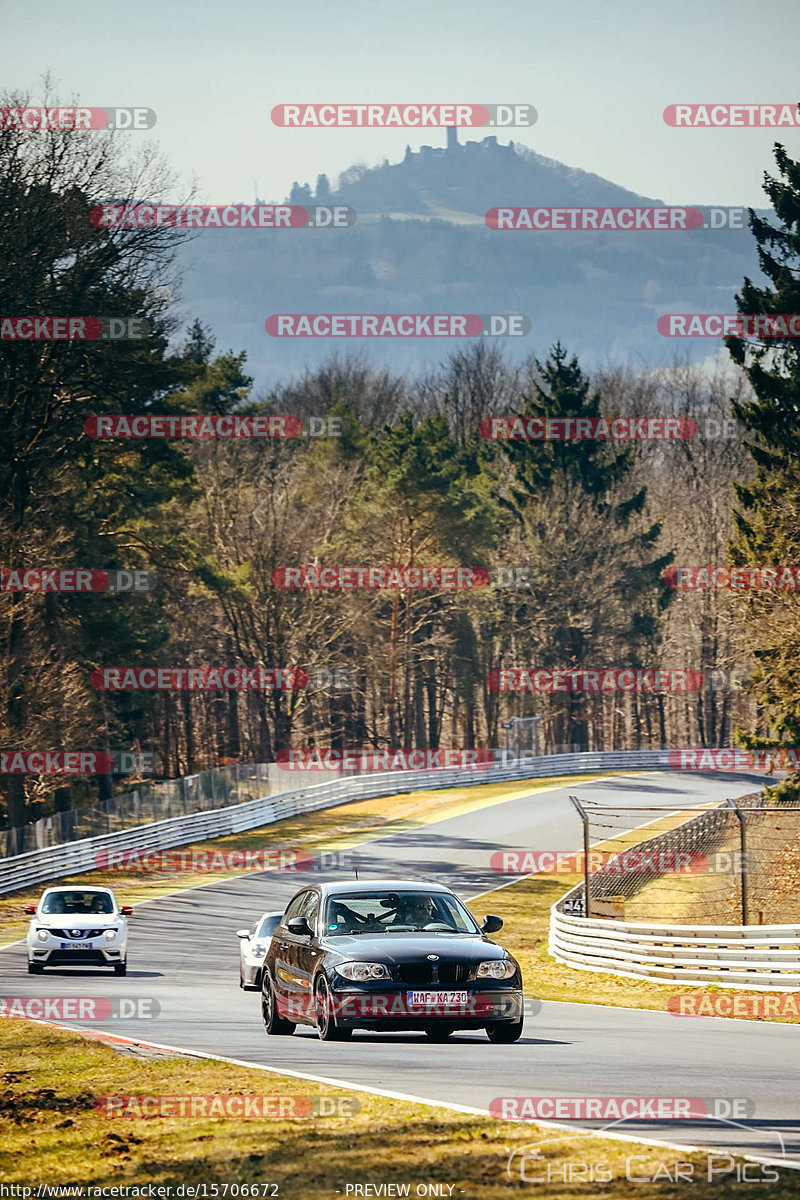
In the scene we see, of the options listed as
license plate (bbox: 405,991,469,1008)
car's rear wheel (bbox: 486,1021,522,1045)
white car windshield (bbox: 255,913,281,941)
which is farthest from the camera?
white car windshield (bbox: 255,913,281,941)

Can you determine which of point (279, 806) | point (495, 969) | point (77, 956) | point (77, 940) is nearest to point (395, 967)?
point (495, 969)

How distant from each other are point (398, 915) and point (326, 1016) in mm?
1227

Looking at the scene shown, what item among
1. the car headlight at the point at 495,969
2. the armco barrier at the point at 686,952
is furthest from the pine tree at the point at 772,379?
the car headlight at the point at 495,969

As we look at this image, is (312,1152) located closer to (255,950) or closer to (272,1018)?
(272,1018)

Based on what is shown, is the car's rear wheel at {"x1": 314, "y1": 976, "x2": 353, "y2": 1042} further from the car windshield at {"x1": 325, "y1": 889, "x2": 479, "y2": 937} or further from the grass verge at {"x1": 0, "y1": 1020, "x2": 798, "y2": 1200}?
the grass verge at {"x1": 0, "y1": 1020, "x2": 798, "y2": 1200}

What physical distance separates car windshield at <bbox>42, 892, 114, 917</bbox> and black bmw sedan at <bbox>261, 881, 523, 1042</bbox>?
1148 centimetres

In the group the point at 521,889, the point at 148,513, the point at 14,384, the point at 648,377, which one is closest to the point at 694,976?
the point at 521,889

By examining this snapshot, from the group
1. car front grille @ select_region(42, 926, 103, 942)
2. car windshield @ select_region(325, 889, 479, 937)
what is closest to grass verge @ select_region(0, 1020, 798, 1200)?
car windshield @ select_region(325, 889, 479, 937)

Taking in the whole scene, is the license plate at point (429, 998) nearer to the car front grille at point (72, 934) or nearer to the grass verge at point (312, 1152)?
the grass verge at point (312, 1152)

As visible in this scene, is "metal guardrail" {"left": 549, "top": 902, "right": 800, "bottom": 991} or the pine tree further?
the pine tree

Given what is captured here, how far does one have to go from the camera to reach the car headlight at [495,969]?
42.6ft

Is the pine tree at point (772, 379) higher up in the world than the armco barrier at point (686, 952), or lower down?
higher up

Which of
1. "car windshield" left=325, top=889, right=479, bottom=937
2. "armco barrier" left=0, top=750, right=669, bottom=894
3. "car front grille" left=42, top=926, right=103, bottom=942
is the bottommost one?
"armco barrier" left=0, top=750, right=669, bottom=894

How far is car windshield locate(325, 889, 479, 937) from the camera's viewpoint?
13.9m
